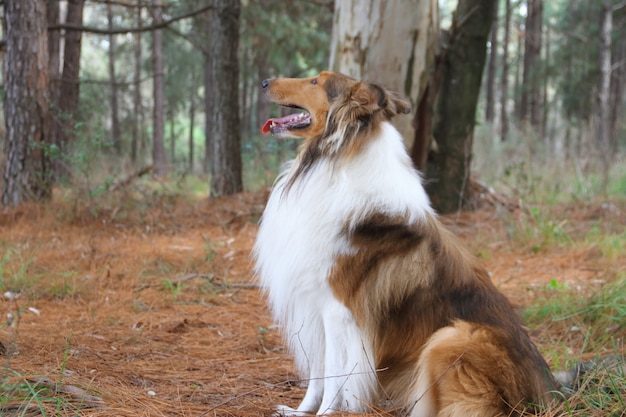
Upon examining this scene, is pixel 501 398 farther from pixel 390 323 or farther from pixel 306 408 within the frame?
pixel 306 408

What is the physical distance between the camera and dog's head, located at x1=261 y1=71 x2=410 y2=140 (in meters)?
3.10

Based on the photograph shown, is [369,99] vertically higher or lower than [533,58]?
lower

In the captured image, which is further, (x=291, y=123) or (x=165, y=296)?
(x=165, y=296)

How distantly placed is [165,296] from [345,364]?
2.60 meters

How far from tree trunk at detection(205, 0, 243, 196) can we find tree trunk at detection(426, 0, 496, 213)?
10.9ft

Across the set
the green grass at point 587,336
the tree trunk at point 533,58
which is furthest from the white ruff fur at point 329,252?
the tree trunk at point 533,58

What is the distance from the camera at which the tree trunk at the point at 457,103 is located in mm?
8234

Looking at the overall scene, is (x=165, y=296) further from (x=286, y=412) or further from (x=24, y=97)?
(x=24, y=97)

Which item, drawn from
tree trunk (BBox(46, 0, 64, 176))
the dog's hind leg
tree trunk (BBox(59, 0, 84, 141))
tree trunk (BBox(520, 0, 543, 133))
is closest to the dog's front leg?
the dog's hind leg

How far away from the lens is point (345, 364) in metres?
2.95

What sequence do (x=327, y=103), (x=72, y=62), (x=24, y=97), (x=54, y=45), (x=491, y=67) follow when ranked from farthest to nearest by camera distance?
(x=491, y=67) → (x=54, y=45) → (x=72, y=62) → (x=24, y=97) → (x=327, y=103)

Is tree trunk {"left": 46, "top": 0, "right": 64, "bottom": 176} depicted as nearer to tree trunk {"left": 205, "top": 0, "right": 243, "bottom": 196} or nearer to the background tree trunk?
the background tree trunk

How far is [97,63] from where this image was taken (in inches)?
1465

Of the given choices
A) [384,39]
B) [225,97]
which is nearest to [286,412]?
[384,39]
